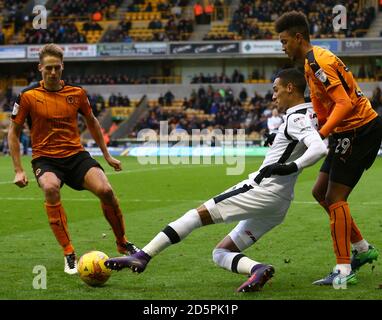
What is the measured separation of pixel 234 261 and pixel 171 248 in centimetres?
258

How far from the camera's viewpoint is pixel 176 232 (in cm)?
703

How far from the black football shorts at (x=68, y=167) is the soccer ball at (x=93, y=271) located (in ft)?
4.29

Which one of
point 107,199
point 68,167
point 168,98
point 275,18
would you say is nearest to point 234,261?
point 107,199

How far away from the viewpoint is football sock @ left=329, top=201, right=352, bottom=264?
7.48 metres

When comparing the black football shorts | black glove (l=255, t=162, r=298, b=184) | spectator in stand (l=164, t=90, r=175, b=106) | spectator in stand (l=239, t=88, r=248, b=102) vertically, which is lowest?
spectator in stand (l=164, t=90, r=175, b=106)

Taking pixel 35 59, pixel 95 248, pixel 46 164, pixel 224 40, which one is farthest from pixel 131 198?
pixel 35 59

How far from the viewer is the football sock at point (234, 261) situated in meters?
7.14

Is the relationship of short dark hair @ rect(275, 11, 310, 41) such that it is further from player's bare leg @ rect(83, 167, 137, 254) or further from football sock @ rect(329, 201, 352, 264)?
player's bare leg @ rect(83, 167, 137, 254)

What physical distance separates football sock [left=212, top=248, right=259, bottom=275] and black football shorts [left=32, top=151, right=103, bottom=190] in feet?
5.90

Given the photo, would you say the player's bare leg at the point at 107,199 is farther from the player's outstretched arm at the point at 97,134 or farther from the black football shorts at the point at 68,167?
the player's outstretched arm at the point at 97,134

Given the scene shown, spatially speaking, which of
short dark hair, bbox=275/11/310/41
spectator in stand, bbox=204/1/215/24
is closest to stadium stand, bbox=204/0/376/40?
spectator in stand, bbox=204/1/215/24

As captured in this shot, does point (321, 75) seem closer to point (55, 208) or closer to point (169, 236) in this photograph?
point (169, 236)

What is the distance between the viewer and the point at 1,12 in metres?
55.5
